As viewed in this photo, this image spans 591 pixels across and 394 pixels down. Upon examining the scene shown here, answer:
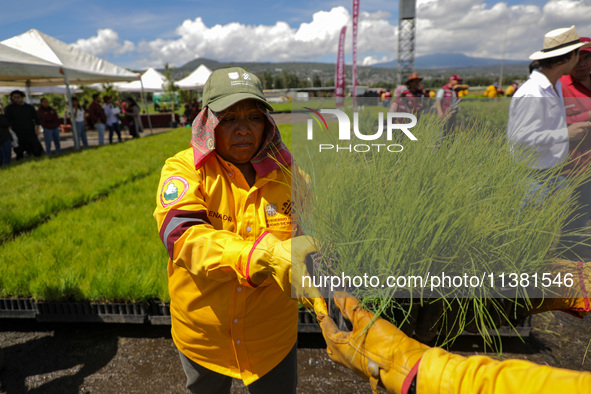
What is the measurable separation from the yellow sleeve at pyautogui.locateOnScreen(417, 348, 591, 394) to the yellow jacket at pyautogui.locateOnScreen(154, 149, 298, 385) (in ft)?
2.30

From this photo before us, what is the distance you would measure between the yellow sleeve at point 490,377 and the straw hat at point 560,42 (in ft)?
6.54

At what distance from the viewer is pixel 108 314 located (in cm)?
293

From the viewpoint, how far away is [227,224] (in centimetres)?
140

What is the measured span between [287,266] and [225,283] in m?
0.51

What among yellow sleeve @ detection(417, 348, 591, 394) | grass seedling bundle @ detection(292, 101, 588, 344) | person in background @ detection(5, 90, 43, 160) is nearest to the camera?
yellow sleeve @ detection(417, 348, 591, 394)

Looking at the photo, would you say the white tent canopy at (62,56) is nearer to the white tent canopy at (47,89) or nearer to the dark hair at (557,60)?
the white tent canopy at (47,89)

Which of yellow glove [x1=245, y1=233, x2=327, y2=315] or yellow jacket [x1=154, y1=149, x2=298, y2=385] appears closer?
yellow glove [x1=245, y1=233, x2=327, y2=315]

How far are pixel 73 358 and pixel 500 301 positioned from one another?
3041 millimetres

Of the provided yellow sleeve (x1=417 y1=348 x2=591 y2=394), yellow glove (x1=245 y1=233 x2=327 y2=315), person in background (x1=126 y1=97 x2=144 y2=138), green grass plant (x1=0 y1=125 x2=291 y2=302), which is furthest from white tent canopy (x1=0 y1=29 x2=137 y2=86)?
yellow sleeve (x1=417 y1=348 x2=591 y2=394)

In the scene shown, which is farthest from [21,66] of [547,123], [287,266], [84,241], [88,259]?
[547,123]

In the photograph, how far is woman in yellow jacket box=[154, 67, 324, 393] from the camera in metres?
1.24

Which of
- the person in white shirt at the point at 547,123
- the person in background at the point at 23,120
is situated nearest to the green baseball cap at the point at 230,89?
the person in white shirt at the point at 547,123

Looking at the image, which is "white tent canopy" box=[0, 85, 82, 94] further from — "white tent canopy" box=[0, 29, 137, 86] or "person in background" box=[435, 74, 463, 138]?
"person in background" box=[435, 74, 463, 138]

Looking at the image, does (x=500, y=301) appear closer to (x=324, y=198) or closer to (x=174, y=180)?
(x=324, y=198)
